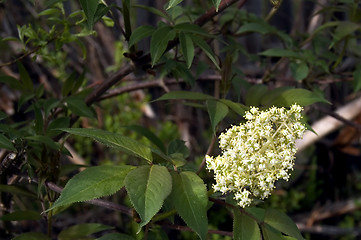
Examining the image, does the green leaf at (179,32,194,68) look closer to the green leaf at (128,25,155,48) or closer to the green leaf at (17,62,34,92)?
the green leaf at (128,25,155,48)

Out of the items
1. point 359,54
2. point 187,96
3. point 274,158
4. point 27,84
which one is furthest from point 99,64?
point 274,158

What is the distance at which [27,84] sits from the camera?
4.64 feet

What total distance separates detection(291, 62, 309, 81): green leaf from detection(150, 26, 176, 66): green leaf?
0.51 m

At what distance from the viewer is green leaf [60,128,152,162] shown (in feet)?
2.64

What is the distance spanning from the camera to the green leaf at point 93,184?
0.75 metres

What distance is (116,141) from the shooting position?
829 millimetres

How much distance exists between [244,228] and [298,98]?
1.21 ft

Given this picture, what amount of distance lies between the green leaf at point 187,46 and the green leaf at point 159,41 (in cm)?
2

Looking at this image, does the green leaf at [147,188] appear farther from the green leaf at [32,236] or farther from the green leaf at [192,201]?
the green leaf at [32,236]

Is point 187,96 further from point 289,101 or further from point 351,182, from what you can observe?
point 351,182

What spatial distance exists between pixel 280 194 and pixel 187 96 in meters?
1.70

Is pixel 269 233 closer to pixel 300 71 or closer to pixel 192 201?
pixel 192 201

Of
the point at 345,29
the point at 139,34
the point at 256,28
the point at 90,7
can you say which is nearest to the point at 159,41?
the point at 139,34

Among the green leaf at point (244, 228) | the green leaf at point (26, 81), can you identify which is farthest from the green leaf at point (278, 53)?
the green leaf at point (26, 81)
